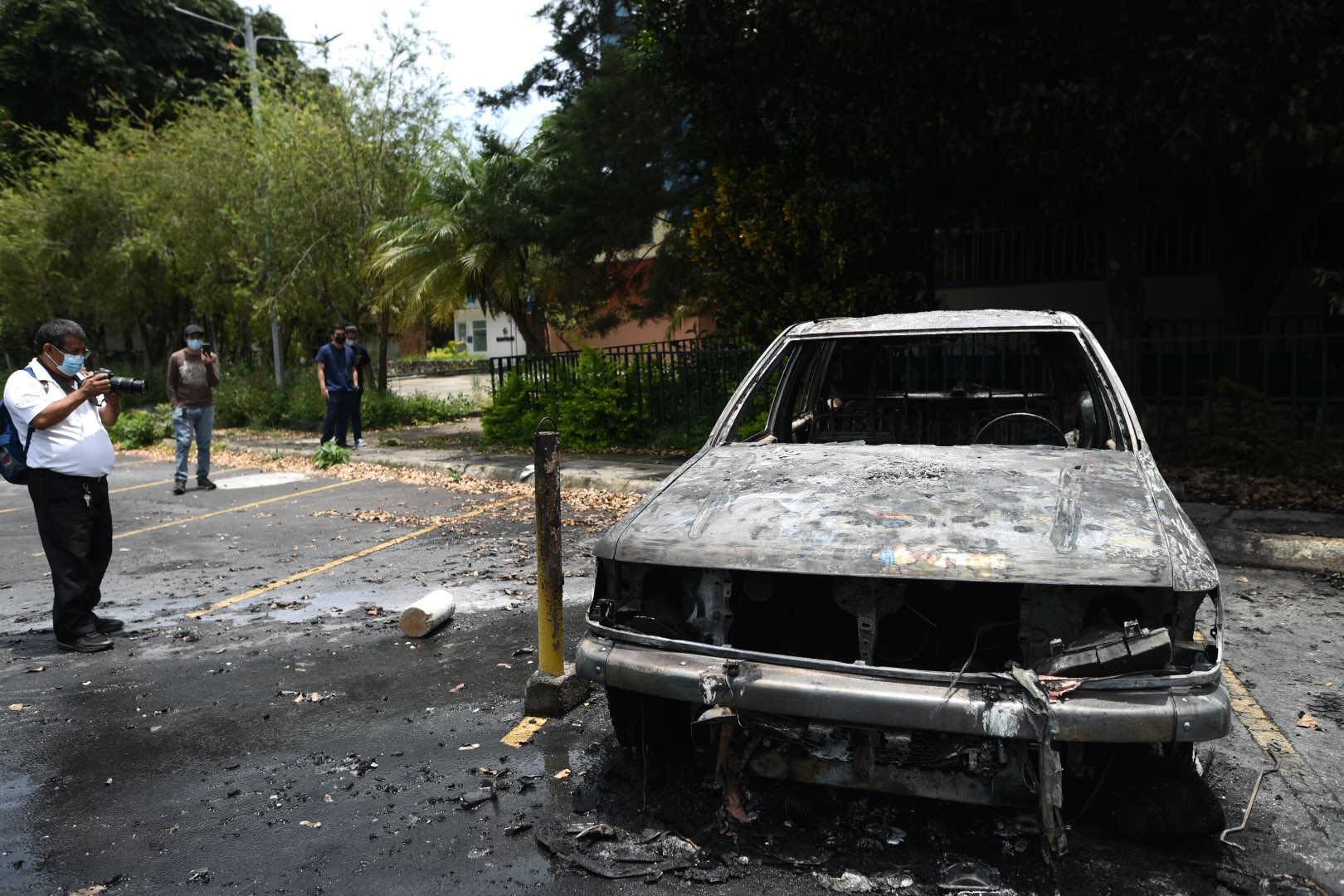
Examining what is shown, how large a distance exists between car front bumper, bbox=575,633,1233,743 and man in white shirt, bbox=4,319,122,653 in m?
4.16

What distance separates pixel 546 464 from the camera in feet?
14.0

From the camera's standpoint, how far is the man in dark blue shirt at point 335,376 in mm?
14148

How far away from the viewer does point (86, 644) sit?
5.52 meters

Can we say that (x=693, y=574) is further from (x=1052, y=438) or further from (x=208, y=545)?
(x=208, y=545)

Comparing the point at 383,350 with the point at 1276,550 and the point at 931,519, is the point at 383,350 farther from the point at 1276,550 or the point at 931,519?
the point at 931,519

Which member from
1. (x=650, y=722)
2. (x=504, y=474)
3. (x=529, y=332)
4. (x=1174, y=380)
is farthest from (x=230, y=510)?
(x=529, y=332)

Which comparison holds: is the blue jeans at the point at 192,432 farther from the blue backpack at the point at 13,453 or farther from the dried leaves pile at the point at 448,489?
the blue backpack at the point at 13,453

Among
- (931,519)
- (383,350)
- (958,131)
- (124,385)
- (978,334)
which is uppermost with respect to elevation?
(958,131)

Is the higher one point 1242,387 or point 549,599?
point 1242,387

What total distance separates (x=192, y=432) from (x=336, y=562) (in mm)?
5447

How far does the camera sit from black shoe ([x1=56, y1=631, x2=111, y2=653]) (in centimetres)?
550

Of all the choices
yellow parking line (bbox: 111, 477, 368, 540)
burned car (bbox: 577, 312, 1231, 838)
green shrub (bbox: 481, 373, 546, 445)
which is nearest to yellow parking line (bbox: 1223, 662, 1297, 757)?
burned car (bbox: 577, 312, 1231, 838)

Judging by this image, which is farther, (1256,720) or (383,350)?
(383,350)

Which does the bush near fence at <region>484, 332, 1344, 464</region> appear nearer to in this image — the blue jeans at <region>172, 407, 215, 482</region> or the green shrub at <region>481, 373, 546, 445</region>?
the green shrub at <region>481, 373, 546, 445</region>
